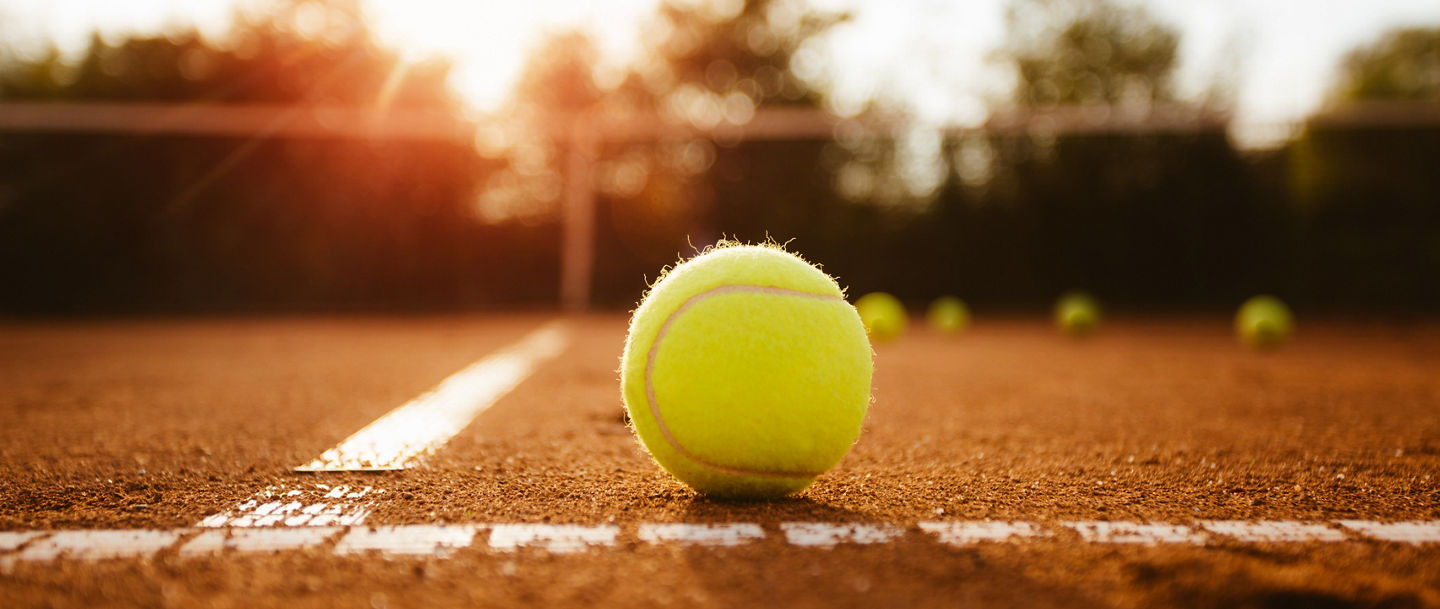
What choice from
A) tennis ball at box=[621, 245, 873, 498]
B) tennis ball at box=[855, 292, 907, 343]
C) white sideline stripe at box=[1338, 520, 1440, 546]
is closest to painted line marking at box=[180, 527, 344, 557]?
tennis ball at box=[621, 245, 873, 498]

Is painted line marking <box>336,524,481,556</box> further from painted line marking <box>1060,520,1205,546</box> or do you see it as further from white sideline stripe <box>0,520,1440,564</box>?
painted line marking <box>1060,520,1205,546</box>

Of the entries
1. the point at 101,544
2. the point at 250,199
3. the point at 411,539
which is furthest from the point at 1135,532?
the point at 250,199

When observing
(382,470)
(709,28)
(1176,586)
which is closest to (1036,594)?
(1176,586)

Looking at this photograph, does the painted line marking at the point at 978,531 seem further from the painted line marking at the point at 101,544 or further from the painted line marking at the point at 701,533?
the painted line marking at the point at 101,544

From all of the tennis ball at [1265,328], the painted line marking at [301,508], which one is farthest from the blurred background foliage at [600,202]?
the painted line marking at [301,508]

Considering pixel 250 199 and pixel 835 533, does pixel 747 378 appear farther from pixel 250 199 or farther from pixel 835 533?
pixel 250 199
